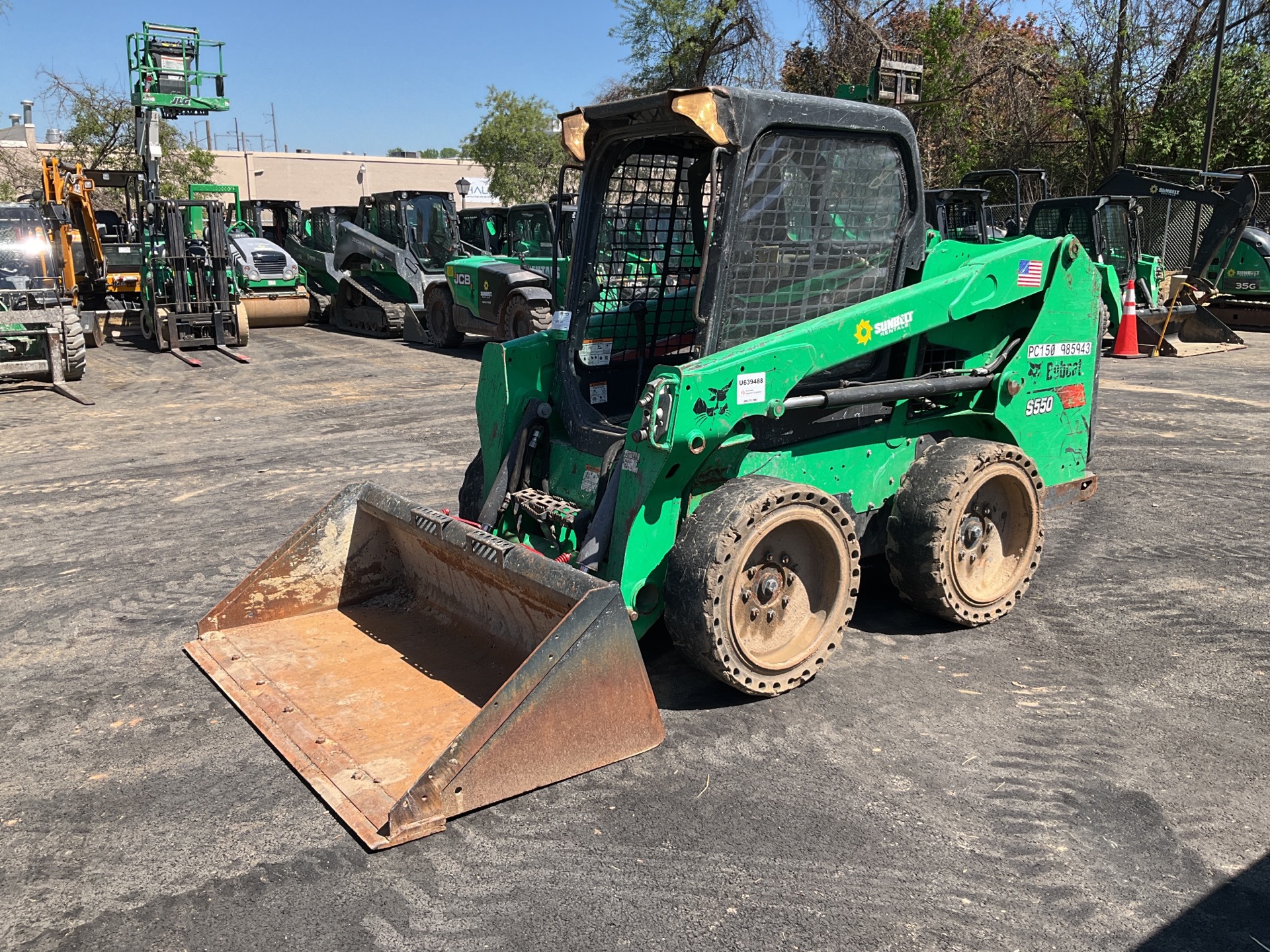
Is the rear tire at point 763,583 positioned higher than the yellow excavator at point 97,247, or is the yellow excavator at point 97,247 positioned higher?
the yellow excavator at point 97,247

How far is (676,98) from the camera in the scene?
400 centimetres

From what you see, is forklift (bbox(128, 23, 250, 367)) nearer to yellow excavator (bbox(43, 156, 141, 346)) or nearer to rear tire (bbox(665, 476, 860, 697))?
yellow excavator (bbox(43, 156, 141, 346))

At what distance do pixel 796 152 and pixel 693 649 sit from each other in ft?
6.77

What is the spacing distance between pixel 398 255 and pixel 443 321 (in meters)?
2.19

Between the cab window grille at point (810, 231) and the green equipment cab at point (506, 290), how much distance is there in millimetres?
7723

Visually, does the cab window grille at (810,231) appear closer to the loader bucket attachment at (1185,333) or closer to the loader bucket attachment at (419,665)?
the loader bucket attachment at (419,665)

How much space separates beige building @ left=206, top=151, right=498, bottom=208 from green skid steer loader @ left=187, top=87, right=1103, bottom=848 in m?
43.1

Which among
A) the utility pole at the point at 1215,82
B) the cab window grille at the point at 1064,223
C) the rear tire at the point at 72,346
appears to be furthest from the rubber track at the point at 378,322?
the utility pole at the point at 1215,82

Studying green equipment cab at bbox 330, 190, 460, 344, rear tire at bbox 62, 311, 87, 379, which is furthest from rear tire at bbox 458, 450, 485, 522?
green equipment cab at bbox 330, 190, 460, 344

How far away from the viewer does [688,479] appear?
4082 millimetres

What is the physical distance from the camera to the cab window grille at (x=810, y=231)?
4273mm

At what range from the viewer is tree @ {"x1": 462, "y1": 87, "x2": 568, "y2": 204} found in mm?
33812

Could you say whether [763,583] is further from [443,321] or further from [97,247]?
[97,247]

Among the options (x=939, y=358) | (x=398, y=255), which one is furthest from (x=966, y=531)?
(x=398, y=255)
